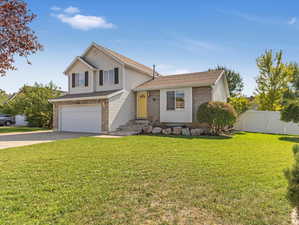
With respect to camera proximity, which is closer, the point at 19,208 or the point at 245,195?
the point at 19,208

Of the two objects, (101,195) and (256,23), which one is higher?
(256,23)

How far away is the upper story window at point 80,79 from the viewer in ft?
56.3

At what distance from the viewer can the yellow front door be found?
1611 cm

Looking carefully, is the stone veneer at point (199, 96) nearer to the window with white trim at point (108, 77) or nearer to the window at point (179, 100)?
the window at point (179, 100)

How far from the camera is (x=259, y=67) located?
19.6m

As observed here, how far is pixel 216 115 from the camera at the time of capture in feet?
39.4

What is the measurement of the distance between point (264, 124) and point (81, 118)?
15.1 m

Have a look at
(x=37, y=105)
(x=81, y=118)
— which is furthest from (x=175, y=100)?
(x=37, y=105)

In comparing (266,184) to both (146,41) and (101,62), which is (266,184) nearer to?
(146,41)

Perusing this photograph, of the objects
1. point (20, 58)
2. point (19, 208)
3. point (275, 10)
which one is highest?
point (275, 10)

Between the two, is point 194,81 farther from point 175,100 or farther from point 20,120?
point 20,120

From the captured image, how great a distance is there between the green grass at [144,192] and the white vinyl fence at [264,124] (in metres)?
10.7

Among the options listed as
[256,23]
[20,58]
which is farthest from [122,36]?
[20,58]

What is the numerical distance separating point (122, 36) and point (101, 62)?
10.2ft
